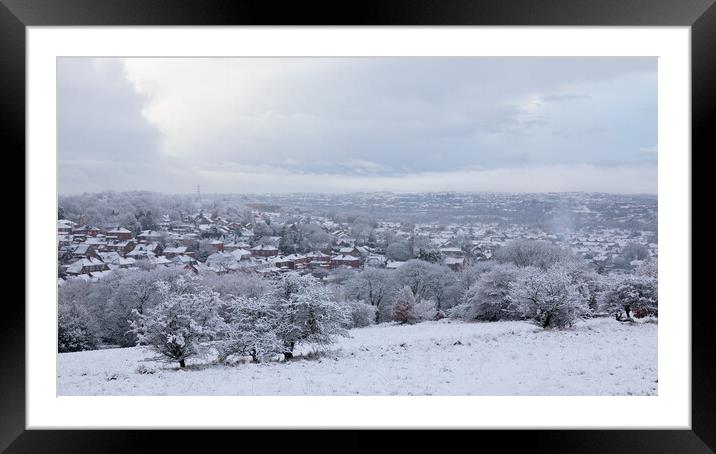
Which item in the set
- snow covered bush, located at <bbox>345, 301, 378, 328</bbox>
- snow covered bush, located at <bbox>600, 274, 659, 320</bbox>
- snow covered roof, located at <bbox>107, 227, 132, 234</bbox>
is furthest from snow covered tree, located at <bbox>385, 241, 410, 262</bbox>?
snow covered roof, located at <bbox>107, 227, 132, 234</bbox>

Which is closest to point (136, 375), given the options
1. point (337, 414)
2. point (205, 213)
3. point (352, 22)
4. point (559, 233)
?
point (205, 213)

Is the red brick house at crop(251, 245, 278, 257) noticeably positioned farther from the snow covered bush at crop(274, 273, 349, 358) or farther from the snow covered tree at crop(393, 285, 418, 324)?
the snow covered tree at crop(393, 285, 418, 324)

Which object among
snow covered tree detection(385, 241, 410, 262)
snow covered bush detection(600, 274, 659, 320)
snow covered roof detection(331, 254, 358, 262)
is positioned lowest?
snow covered bush detection(600, 274, 659, 320)

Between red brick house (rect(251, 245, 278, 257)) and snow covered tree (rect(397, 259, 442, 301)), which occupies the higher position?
red brick house (rect(251, 245, 278, 257))

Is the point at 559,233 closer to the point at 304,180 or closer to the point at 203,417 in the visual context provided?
the point at 304,180

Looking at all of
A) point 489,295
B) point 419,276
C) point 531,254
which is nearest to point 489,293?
point 489,295

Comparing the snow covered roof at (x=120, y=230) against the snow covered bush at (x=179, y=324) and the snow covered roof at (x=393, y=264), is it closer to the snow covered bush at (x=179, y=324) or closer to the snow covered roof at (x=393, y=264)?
the snow covered bush at (x=179, y=324)
